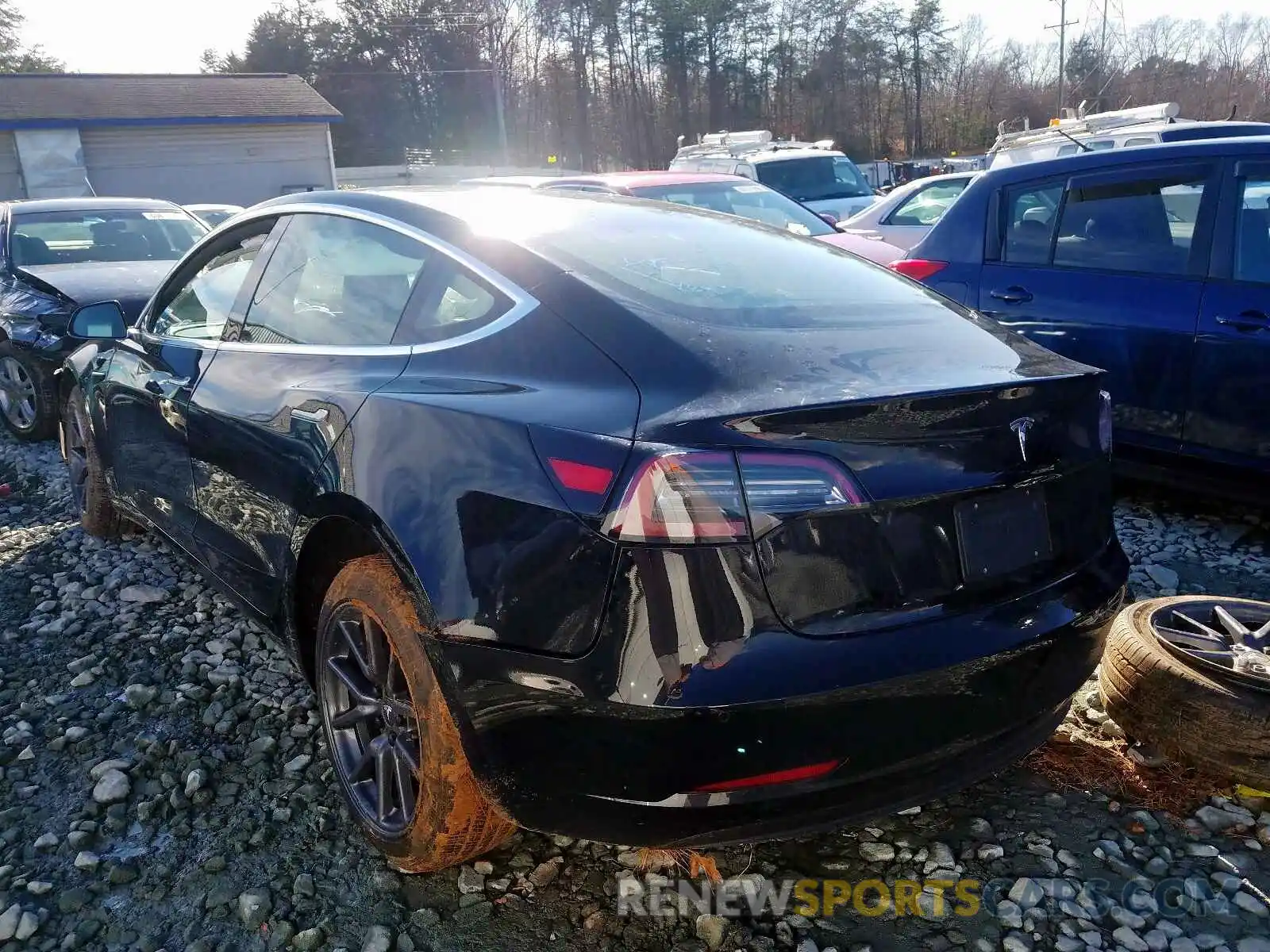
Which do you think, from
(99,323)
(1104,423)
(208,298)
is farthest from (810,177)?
(1104,423)

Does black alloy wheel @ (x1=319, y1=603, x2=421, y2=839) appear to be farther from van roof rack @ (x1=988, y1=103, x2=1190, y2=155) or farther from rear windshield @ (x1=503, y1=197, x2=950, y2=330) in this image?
van roof rack @ (x1=988, y1=103, x2=1190, y2=155)

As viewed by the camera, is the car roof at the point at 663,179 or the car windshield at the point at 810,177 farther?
the car windshield at the point at 810,177

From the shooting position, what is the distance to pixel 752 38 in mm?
59719

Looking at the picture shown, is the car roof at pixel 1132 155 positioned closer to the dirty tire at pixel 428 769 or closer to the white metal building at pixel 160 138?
the dirty tire at pixel 428 769

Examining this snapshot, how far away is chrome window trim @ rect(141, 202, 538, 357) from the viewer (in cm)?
229

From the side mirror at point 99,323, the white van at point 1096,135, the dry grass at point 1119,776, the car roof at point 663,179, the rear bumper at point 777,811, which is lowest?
the dry grass at point 1119,776

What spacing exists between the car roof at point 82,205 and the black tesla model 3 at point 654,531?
661cm

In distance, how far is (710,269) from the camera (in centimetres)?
262

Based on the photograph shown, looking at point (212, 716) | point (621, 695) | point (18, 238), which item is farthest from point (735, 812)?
point (18, 238)

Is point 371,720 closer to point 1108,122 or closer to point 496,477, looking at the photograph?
point 496,477

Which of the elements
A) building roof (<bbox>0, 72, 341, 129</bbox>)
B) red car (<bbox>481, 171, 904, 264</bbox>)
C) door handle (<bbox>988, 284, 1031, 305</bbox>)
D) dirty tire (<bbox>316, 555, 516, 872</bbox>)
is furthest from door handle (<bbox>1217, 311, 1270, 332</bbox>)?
building roof (<bbox>0, 72, 341, 129</bbox>)

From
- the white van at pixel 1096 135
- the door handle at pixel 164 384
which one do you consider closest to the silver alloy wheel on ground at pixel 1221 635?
the door handle at pixel 164 384

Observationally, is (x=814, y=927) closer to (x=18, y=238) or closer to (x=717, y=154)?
(x=18, y=238)

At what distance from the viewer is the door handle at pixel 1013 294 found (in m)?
4.80
